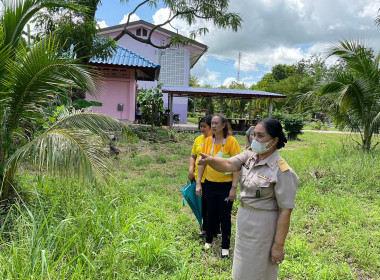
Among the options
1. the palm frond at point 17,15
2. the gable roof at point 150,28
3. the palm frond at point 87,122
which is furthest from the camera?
the gable roof at point 150,28

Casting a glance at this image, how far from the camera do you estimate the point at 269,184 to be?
79.0 inches

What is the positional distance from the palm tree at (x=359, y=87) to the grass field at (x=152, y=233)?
228 centimetres

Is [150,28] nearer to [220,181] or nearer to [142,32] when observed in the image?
[142,32]

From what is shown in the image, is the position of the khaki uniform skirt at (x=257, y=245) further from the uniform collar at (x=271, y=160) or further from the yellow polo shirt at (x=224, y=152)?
the yellow polo shirt at (x=224, y=152)

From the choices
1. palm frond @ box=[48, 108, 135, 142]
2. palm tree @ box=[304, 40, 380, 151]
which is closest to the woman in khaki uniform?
palm frond @ box=[48, 108, 135, 142]

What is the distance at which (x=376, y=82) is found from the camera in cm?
791

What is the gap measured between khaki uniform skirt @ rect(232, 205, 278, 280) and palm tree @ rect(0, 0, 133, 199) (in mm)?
1680

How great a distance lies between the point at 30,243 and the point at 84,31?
7.76 m

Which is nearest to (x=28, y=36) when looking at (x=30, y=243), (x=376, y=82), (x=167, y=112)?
(x=30, y=243)

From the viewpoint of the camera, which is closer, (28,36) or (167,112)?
(28,36)

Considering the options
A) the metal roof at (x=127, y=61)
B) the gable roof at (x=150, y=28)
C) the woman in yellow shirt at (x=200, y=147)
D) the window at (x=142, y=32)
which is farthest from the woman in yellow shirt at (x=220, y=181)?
the window at (x=142, y=32)

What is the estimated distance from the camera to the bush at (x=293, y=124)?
16594mm

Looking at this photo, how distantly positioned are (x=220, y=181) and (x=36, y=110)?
8.48 feet

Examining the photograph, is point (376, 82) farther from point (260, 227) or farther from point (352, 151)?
point (260, 227)
